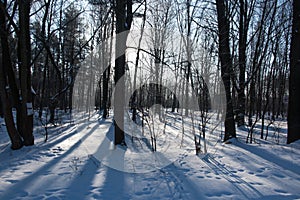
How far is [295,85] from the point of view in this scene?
5.52 m

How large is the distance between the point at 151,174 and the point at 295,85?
4.13 m

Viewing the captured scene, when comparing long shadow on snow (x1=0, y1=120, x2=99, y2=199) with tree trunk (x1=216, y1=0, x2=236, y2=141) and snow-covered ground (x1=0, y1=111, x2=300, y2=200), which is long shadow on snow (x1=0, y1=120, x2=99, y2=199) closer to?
snow-covered ground (x1=0, y1=111, x2=300, y2=200)

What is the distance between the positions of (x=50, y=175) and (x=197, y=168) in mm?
2263

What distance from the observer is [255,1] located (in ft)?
24.9

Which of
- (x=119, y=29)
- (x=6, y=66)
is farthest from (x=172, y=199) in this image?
(x=6, y=66)

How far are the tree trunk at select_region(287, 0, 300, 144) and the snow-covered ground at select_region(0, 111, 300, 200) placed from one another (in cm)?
39

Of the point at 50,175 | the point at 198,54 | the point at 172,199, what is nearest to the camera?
the point at 172,199

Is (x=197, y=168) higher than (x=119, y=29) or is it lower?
lower

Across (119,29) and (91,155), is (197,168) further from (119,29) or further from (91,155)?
(119,29)

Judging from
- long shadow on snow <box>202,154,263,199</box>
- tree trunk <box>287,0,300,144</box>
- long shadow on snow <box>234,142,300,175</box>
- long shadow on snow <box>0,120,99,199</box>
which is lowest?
long shadow on snow <box>0,120,99,199</box>

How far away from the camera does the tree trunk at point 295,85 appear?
5445 mm

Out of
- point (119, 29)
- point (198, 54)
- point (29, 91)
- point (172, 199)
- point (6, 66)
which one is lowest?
point (172, 199)

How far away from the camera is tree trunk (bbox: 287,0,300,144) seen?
5.45 m

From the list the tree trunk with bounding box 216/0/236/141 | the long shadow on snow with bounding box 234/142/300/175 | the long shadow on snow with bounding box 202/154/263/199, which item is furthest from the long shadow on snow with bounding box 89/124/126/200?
the tree trunk with bounding box 216/0/236/141
